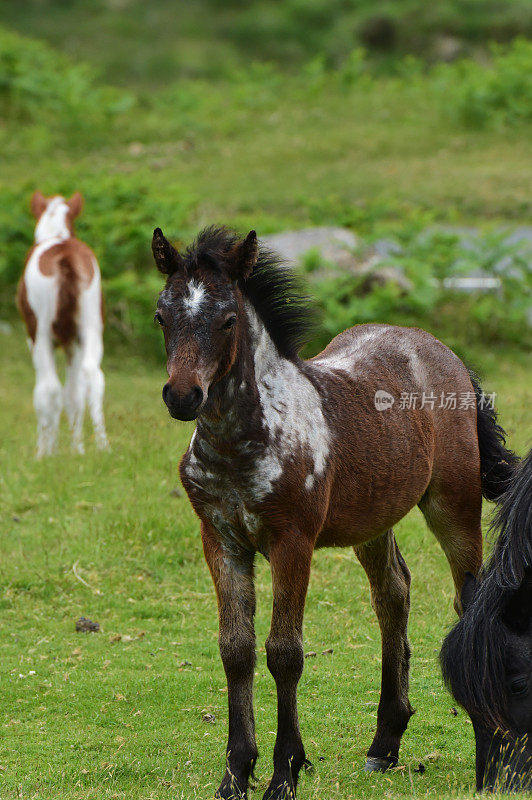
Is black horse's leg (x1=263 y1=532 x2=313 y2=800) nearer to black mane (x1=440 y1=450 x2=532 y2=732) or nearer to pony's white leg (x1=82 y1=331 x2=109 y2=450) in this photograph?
black mane (x1=440 y1=450 x2=532 y2=732)

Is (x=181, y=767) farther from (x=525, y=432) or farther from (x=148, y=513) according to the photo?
(x=525, y=432)

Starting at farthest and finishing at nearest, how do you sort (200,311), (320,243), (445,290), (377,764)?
(320,243)
(445,290)
(377,764)
(200,311)

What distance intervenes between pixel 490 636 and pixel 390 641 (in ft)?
3.67

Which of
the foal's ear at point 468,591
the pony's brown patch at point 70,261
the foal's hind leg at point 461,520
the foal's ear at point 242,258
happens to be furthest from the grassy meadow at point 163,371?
the foal's ear at point 242,258

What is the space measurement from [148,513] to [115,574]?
0.67 meters

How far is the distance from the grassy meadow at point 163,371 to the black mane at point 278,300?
1930 millimetres

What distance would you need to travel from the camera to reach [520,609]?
398cm

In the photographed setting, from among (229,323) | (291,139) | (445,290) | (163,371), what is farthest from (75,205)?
(291,139)

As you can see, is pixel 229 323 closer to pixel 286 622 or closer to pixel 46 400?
pixel 286 622

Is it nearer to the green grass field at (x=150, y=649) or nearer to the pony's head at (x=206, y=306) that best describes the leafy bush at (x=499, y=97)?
the green grass field at (x=150, y=649)

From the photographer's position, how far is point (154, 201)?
14.0 meters

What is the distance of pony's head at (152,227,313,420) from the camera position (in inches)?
143

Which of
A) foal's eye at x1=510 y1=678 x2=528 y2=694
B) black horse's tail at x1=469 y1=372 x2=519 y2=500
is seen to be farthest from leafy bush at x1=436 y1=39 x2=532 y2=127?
foal's eye at x1=510 y1=678 x2=528 y2=694

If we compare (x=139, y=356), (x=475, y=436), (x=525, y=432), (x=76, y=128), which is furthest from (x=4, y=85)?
(x=475, y=436)
